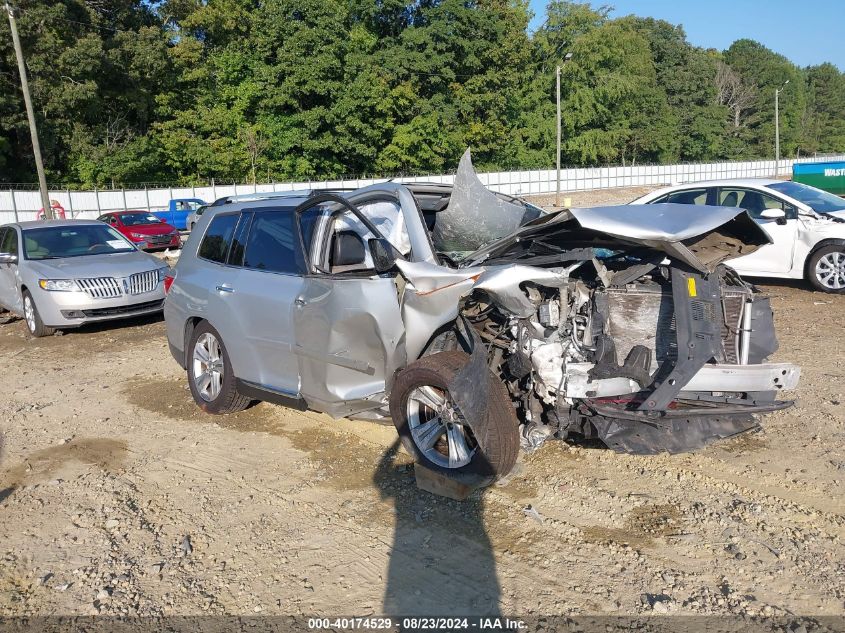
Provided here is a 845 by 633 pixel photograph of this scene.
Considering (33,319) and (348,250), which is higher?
(348,250)

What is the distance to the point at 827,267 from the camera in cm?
1001

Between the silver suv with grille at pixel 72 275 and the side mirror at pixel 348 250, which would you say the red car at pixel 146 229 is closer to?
the silver suv with grille at pixel 72 275

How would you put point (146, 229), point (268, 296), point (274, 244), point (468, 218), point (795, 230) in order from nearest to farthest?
1. point (468, 218)
2. point (268, 296)
3. point (274, 244)
4. point (795, 230)
5. point (146, 229)

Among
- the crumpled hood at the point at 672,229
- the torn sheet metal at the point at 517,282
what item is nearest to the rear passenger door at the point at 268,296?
the crumpled hood at the point at 672,229

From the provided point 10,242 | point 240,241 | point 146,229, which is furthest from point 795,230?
point 146,229

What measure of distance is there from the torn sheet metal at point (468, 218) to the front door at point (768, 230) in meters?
6.15

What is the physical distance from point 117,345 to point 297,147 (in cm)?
4036

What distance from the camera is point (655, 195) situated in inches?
459

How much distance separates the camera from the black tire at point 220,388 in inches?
235

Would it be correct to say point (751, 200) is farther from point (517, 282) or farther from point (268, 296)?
point (268, 296)

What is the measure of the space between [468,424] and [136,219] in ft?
80.4

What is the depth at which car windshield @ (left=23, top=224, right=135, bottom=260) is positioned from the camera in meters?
10.8

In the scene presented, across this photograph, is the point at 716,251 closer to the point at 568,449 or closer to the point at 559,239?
the point at 559,239

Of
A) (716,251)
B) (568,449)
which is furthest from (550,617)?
(716,251)
